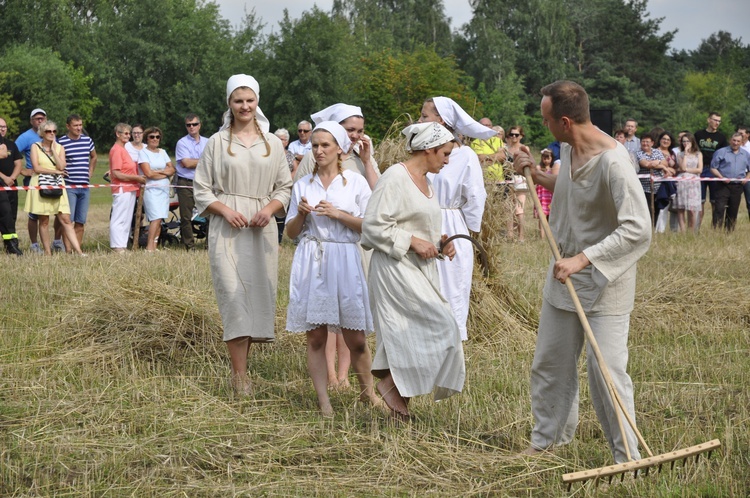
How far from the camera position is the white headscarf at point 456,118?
731 centimetres

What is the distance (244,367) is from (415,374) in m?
1.67

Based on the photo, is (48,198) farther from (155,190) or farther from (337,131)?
(337,131)

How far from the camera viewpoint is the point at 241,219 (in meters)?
7.17

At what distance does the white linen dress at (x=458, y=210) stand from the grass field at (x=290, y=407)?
59 centimetres

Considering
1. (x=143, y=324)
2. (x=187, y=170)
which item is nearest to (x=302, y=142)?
(x=187, y=170)

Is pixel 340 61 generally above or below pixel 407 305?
above

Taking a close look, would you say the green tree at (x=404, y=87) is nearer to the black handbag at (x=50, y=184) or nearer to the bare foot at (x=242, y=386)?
the black handbag at (x=50, y=184)

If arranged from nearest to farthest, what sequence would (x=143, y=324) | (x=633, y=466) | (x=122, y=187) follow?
1. (x=633, y=466)
2. (x=143, y=324)
3. (x=122, y=187)

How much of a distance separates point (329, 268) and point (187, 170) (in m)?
9.13

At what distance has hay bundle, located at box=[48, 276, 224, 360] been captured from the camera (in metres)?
8.17

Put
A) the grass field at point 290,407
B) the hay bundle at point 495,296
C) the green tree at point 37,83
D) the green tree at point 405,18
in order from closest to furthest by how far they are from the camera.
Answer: the grass field at point 290,407
the hay bundle at point 495,296
the green tree at point 37,83
the green tree at point 405,18

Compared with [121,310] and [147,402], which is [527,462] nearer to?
[147,402]

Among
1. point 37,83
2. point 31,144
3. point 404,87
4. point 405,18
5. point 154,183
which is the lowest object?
point 154,183

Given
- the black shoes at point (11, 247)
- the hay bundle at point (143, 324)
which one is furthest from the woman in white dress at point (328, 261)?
the black shoes at point (11, 247)
